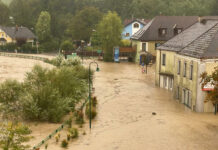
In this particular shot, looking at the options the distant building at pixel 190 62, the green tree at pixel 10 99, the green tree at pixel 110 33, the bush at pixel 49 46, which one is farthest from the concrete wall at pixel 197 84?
the bush at pixel 49 46

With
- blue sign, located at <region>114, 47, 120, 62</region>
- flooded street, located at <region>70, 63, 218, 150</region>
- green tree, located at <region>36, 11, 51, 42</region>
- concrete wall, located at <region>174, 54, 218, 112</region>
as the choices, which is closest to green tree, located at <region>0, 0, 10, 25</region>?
green tree, located at <region>36, 11, 51, 42</region>

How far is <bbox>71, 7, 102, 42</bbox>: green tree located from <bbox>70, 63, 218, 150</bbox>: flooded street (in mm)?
55380

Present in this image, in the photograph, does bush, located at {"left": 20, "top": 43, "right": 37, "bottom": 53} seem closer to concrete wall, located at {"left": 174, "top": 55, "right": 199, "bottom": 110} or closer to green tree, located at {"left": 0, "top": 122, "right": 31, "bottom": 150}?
concrete wall, located at {"left": 174, "top": 55, "right": 199, "bottom": 110}

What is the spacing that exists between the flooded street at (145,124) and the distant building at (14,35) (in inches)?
2404

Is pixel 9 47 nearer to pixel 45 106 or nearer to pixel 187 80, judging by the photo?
pixel 187 80

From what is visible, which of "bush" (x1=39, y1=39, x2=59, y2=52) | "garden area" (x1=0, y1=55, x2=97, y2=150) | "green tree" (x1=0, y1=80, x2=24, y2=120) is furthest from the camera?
"bush" (x1=39, y1=39, x2=59, y2=52)

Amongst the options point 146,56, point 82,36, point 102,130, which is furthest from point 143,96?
point 82,36

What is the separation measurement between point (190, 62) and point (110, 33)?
4151cm

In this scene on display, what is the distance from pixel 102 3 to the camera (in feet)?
448

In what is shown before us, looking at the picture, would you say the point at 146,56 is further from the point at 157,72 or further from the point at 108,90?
the point at 108,90

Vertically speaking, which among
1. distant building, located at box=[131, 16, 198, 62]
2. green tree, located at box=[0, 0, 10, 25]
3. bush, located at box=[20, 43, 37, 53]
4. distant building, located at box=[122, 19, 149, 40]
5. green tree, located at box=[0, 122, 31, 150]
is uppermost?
green tree, located at box=[0, 0, 10, 25]

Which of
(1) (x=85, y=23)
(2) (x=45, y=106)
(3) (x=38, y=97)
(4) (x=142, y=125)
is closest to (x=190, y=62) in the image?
(4) (x=142, y=125)

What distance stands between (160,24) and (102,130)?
4550cm

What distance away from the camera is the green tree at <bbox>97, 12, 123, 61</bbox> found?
234 feet
